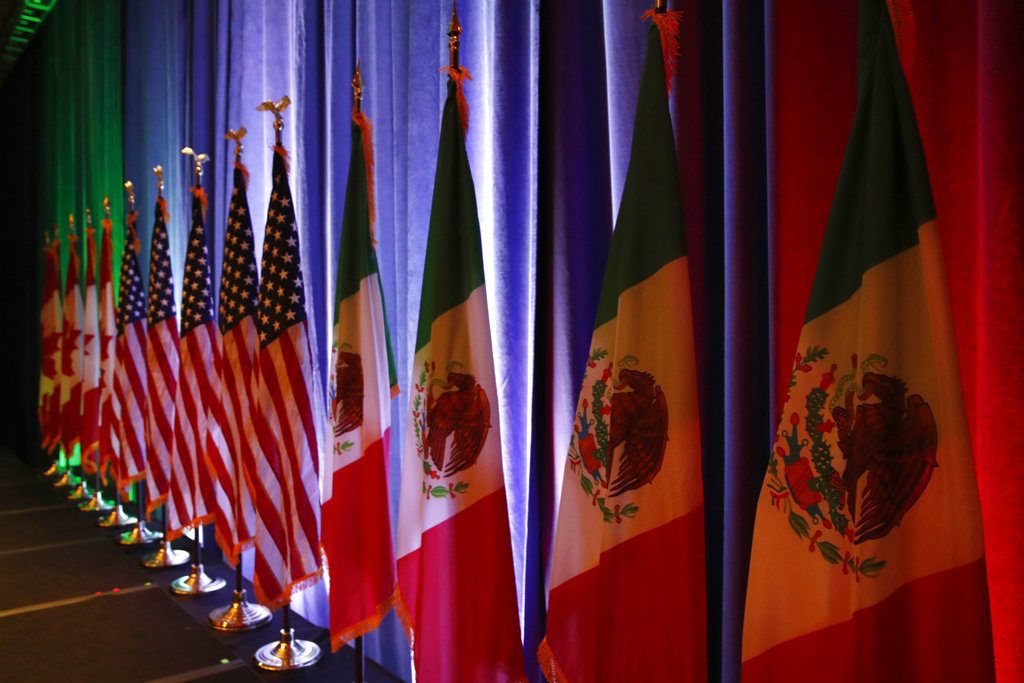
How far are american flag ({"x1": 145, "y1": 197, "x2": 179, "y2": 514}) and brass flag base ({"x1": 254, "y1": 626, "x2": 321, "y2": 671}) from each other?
1271mm

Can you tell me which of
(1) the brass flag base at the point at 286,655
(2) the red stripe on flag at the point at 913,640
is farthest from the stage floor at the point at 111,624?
(2) the red stripe on flag at the point at 913,640

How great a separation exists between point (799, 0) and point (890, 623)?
124 cm

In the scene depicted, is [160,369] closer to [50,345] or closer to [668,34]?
[50,345]

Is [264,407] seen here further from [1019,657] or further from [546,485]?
[1019,657]

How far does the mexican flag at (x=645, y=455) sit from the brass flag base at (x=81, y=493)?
521cm

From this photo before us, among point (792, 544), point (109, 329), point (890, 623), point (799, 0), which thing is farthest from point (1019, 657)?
point (109, 329)

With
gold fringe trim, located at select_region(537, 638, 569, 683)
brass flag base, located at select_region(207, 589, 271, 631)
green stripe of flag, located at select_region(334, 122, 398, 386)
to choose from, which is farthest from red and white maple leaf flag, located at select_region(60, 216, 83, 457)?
gold fringe trim, located at select_region(537, 638, 569, 683)

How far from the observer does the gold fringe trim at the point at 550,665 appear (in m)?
1.62

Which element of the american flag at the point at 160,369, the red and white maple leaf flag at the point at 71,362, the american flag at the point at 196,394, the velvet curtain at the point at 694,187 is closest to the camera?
the velvet curtain at the point at 694,187

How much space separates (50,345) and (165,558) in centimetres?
293

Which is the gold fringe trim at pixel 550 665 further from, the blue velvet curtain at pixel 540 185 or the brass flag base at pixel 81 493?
the brass flag base at pixel 81 493

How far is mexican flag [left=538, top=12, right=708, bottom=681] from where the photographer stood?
4.85ft

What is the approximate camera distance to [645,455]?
151 cm

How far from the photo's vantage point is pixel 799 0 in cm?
153
